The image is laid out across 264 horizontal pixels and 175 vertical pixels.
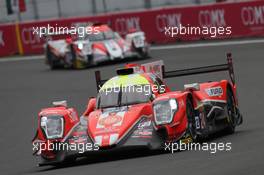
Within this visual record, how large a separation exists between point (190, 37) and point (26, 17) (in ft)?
29.0

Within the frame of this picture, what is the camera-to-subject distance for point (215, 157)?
38.1ft

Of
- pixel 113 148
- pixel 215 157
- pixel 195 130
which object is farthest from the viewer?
pixel 195 130

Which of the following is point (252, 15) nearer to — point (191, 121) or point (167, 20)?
point (167, 20)

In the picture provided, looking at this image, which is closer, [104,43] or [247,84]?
[247,84]

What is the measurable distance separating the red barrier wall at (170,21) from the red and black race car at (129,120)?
51.5 feet

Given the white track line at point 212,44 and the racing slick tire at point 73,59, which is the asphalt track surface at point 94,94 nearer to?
the racing slick tire at point 73,59

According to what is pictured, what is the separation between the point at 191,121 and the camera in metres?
13.8

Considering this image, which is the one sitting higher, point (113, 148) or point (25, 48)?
point (113, 148)

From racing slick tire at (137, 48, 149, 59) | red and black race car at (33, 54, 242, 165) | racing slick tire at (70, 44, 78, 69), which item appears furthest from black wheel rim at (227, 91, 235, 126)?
racing slick tire at (70, 44, 78, 69)

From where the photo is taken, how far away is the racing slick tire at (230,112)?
50.7 ft

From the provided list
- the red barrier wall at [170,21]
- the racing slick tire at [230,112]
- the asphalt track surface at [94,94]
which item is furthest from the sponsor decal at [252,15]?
the racing slick tire at [230,112]

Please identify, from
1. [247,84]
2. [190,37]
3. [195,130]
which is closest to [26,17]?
[190,37]

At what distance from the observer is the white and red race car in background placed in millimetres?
29266

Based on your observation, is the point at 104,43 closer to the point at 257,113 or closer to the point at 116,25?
the point at 116,25
